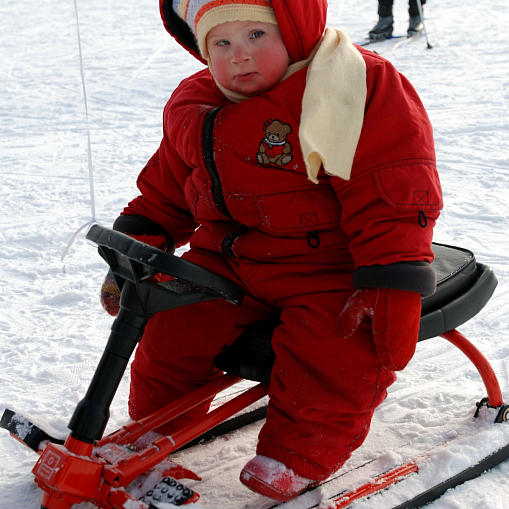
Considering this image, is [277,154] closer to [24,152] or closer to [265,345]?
[265,345]

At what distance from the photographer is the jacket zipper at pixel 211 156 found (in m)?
1.53

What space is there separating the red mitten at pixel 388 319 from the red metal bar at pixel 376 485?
34cm

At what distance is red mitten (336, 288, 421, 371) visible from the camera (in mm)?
1378

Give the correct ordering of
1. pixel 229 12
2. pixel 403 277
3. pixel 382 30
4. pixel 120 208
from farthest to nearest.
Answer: pixel 382 30 → pixel 120 208 → pixel 229 12 → pixel 403 277

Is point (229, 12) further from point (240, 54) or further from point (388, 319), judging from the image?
point (388, 319)

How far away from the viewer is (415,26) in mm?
7320

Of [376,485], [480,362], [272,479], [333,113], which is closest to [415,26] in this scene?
[480,362]

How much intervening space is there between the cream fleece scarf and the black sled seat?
1.29ft

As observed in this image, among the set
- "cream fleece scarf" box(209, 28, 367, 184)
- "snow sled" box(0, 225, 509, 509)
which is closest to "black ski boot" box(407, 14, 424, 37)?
"snow sled" box(0, 225, 509, 509)

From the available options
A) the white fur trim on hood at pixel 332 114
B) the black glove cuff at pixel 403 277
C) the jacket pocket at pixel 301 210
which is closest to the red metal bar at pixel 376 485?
the black glove cuff at pixel 403 277

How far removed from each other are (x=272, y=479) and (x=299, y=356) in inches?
10.6

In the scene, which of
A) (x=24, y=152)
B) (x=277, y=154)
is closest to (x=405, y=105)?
(x=277, y=154)

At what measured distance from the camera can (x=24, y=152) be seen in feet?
14.5

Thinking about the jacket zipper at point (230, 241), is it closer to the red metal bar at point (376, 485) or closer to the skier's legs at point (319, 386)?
the skier's legs at point (319, 386)
